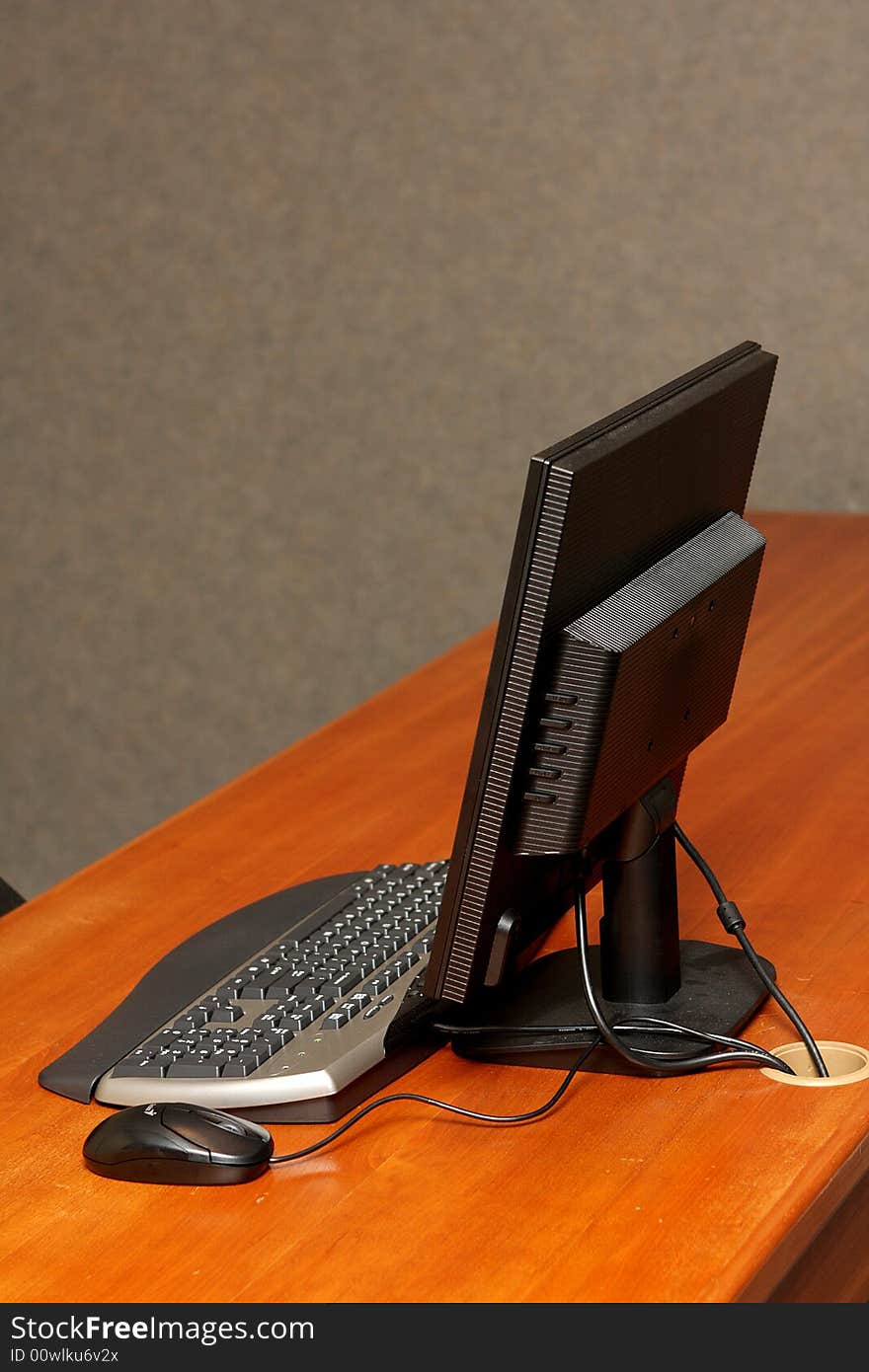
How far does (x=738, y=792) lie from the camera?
4.97 feet

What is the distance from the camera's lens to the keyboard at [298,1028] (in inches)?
39.9

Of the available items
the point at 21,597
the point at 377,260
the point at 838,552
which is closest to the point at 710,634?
the point at 838,552

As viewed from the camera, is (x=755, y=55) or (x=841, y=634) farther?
(x=755, y=55)

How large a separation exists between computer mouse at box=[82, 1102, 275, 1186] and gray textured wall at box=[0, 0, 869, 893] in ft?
6.03

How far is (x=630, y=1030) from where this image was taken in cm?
107

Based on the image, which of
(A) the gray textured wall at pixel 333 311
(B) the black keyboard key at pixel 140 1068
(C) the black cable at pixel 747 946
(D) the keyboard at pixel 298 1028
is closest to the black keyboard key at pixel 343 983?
(D) the keyboard at pixel 298 1028

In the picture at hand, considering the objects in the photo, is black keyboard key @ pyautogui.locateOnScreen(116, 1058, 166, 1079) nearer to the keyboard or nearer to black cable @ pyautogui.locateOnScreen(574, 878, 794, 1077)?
the keyboard

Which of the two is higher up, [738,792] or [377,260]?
[377,260]

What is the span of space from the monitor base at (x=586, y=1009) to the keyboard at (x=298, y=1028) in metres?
0.05

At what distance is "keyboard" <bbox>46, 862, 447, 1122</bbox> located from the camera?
1.01 m

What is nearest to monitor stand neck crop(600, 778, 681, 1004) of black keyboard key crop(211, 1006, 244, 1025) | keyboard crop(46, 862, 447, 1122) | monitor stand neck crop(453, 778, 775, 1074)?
monitor stand neck crop(453, 778, 775, 1074)

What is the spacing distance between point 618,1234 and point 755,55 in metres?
1.99

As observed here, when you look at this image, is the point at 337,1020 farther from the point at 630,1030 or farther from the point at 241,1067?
the point at 630,1030
